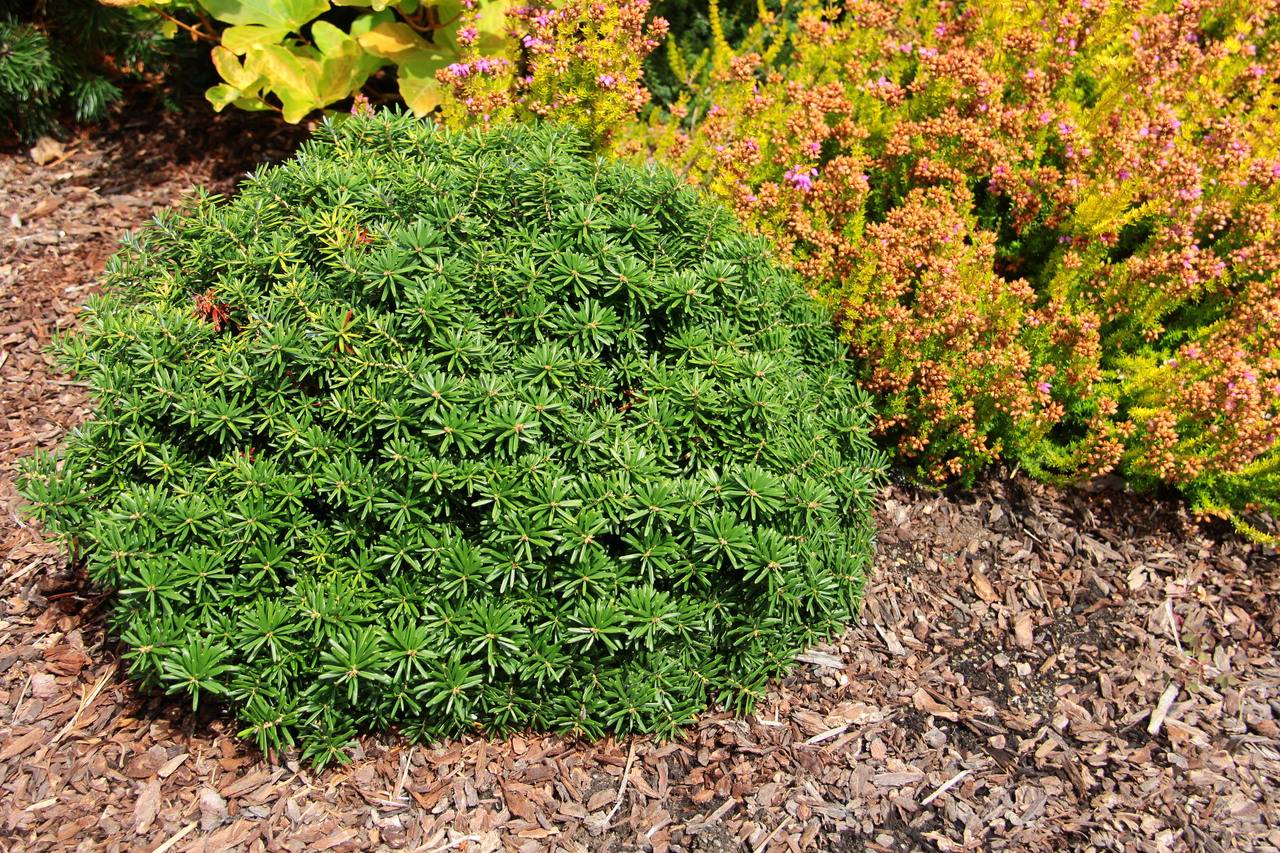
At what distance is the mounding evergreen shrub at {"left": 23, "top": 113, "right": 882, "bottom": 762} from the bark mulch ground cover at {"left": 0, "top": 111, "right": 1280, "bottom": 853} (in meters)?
0.15

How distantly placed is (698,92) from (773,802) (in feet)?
12.4

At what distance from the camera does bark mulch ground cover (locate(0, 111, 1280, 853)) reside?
2.73 metres

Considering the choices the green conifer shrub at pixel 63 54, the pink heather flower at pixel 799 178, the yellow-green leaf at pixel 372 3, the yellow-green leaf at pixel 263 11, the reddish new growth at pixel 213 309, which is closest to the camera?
the reddish new growth at pixel 213 309

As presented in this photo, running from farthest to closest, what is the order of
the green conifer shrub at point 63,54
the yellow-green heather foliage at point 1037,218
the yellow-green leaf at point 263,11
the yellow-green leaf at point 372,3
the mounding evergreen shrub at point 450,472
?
the green conifer shrub at point 63,54 → the yellow-green leaf at point 263,11 → the yellow-green leaf at point 372,3 → the yellow-green heather foliage at point 1037,218 → the mounding evergreen shrub at point 450,472

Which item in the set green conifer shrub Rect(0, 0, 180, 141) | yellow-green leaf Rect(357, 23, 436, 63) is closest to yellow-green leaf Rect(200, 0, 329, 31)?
yellow-green leaf Rect(357, 23, 436, 63)

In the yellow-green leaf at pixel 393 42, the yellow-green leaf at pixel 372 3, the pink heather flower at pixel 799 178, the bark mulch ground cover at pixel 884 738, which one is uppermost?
the yellow-green leaf at pixel 372 3

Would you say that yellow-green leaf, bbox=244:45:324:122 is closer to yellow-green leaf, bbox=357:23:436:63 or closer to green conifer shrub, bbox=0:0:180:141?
yellow-green leaf, bbox=357:23:436:63

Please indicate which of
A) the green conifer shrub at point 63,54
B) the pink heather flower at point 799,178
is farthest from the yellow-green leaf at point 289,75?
the pink heather flower at point 799,178

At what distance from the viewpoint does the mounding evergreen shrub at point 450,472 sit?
8.74ft

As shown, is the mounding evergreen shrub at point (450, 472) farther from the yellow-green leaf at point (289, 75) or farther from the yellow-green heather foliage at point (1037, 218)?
the yellow-green leaf at point (289, 75)

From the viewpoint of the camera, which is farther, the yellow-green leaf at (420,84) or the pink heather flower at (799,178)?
the yellow-green leaf at (420,84)

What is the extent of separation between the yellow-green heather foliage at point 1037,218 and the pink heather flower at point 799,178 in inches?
0.5

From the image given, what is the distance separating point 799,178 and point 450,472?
2112 mm

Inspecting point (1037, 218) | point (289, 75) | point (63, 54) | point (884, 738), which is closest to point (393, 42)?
point (289, 75)
